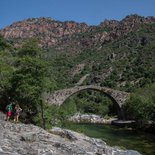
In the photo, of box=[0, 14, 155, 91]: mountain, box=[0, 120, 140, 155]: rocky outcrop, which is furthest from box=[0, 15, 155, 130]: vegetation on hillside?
box=[0, 120, 140, 155]: rocky outcrop

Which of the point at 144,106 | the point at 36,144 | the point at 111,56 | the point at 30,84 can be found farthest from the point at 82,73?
the point at 36,144

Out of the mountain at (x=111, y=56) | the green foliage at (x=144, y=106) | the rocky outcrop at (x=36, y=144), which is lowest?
the rocky outcrop at (x=36, y=144)

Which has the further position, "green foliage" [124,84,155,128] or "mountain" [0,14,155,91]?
"mountain" [0,14,155,91]

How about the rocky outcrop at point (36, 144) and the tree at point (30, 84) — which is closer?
the rocky outcrop at point (36, 144)

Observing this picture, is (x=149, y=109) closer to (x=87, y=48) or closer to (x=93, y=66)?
(x=93, y=66)

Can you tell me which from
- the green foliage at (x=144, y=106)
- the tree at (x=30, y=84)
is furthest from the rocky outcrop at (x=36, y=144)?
the green foliage at (x=144, y=106)

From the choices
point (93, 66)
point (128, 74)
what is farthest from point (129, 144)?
point (93, 66)

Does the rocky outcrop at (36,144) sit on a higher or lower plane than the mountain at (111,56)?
lower

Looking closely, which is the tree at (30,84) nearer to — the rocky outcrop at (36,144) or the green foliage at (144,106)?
the rocky outcrop at (36,144)

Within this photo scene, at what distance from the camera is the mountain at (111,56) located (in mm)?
122625

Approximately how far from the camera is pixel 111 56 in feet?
469

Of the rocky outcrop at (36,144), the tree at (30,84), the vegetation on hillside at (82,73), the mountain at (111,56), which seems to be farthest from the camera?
the mountain at (111,56)

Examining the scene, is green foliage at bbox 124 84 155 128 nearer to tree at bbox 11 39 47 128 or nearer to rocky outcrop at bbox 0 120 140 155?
tree at bbox 11 39 47 128

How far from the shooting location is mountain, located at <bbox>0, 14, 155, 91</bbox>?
122625mm
